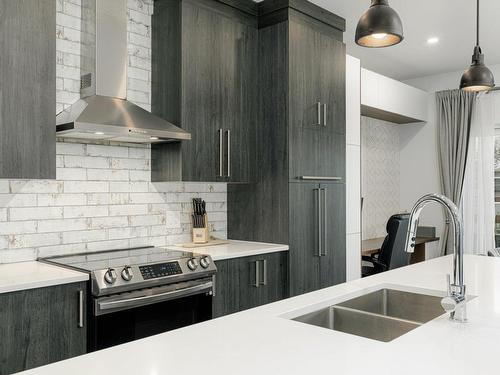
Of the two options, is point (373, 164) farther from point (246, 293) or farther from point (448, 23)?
point (246, 293)

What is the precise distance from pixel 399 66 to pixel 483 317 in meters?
4.68

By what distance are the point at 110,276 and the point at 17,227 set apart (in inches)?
29.4

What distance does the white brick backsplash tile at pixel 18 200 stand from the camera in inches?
103

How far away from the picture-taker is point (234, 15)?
11.6 feet

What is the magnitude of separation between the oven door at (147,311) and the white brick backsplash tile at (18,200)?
0.82 meters

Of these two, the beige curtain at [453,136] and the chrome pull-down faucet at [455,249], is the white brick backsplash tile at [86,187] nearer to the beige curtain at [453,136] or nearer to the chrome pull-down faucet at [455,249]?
the chrome pull-down faucet at [455,249]

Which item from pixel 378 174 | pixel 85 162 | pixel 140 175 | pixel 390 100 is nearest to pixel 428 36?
pixel 390 100

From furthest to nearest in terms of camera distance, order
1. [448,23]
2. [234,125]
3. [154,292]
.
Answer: [448,23]
[234,125]
[154,292]

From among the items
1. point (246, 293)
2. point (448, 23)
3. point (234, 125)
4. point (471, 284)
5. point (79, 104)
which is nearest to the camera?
point (471, 284)

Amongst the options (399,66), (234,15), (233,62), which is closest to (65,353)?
(233,62)

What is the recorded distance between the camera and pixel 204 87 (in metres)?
3.30

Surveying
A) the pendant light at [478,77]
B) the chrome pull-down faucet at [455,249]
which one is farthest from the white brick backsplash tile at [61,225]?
the pendant light at [478,77]

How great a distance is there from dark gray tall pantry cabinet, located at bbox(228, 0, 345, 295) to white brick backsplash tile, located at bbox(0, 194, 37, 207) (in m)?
1.61

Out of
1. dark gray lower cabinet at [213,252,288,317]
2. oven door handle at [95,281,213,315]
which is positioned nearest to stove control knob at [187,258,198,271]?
oven door handle at [95,281,213,315]
